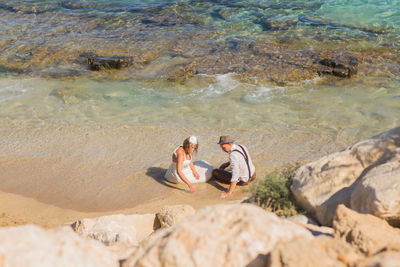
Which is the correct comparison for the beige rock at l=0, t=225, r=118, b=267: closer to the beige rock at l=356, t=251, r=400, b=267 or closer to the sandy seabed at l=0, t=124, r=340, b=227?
the beige rock at l=356, t=251, r=400, b=267

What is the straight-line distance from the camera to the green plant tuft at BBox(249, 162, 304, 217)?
5582 millimetres

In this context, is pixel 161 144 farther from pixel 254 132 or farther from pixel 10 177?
pixel 10 177

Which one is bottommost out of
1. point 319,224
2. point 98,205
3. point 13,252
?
point 98,205

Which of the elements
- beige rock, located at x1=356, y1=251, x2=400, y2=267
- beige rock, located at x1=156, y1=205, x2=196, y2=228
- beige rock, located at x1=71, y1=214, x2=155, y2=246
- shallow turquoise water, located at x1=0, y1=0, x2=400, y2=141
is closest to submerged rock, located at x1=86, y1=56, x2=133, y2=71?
shallow turquoise water, located at x1=0, y1=0, x2=400, y2=141

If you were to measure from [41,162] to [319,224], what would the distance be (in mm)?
5852

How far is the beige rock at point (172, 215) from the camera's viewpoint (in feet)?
19.0

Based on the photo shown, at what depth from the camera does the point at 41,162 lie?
862 centimetres

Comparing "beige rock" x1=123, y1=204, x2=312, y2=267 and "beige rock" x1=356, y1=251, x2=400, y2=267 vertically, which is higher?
"beige rock" x1=356, y1=251, x2=400, y2=267

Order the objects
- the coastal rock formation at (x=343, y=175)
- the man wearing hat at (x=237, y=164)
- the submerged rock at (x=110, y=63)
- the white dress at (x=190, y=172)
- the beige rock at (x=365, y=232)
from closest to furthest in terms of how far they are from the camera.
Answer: the beige rock at (x=365, y=232) < the coastal rock formation at (x=343, y=175) < the man wearing hat at (x=237, y=164) < the white dress at (x=190, y=172) < the submerged rock at (x=110, y=63)

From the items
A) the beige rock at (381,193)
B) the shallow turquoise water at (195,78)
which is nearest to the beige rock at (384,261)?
the beige rock at (381,193)

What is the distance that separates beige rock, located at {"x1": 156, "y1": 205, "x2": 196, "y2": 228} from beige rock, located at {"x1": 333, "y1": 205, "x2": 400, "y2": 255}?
7.69 ft

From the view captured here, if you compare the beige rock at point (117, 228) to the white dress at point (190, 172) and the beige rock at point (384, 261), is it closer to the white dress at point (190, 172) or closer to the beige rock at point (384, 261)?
the white dress at point (190, 172)

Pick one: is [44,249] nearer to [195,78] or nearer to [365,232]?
[365,232]

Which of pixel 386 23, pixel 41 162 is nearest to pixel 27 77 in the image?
pixel 41 162
